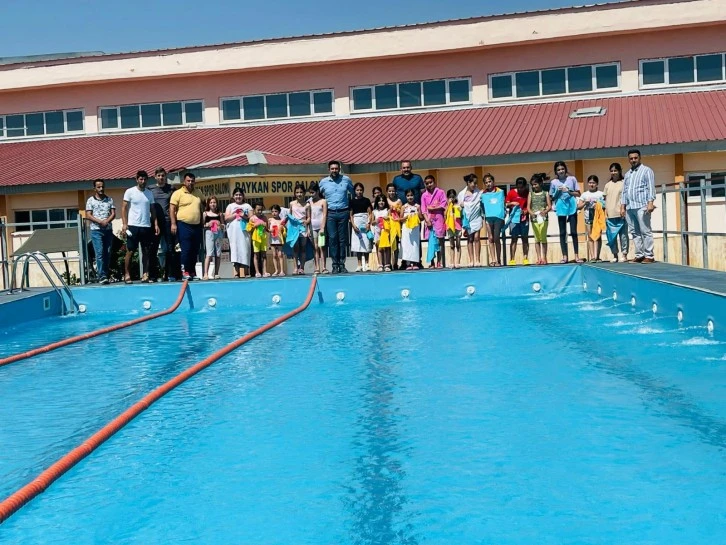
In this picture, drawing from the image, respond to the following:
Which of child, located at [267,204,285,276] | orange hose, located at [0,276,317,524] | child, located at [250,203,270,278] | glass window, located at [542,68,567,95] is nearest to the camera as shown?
orange hose, located at [0,276,317,524]

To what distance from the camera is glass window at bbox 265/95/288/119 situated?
1017 inches

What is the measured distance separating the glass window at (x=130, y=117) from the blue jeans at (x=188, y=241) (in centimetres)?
1303

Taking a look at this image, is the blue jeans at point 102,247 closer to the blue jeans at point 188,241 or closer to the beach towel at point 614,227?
the blue jeans at point 188,241

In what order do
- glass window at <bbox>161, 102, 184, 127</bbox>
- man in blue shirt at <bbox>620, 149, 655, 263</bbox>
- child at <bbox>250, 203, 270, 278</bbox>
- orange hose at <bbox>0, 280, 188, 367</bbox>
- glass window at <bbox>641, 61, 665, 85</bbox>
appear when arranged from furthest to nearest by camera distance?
glass window at <bbox>161, 102, 184, 127</bbox> < glass window at <bbox>641, 61, 665, 85</bbox> < child at <bbox>250, 203, 270, 278</bbox> < man in blue shirt at <bbox>620, 149, 655, 263</bbox> < orange hose at <bbox>0, 280, 188, 367</bbox>

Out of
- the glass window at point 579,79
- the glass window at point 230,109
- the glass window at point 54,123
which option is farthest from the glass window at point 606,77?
the glass window at point 54,123

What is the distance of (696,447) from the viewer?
5.23m

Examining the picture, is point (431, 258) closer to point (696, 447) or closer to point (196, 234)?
point (196, 234)

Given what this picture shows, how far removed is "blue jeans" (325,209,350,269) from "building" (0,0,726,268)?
448 cm

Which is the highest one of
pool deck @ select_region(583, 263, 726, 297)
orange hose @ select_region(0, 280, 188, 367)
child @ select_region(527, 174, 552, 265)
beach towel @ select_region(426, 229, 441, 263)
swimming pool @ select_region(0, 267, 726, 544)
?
child @ select_region(527, 174, 552, 265)

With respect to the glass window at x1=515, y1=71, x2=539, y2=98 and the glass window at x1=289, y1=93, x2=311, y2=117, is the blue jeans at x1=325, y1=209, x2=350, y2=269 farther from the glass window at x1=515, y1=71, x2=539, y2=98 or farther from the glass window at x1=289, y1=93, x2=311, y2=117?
the glass window at x1=289, y1=93, x2=311, y2=117

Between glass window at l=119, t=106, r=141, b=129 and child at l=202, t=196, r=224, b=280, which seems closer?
child at l=202, t=196, r=224, b=280

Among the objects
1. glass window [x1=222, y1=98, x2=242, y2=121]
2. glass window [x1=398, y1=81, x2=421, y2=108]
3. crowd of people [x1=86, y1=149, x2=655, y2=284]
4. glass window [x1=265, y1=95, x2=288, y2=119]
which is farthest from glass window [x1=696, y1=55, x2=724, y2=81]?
glass window [x1=222, y1=98, x2=242, y2=121]

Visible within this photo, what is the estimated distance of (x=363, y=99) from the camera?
25.6 metres

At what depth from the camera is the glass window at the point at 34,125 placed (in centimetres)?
2744
